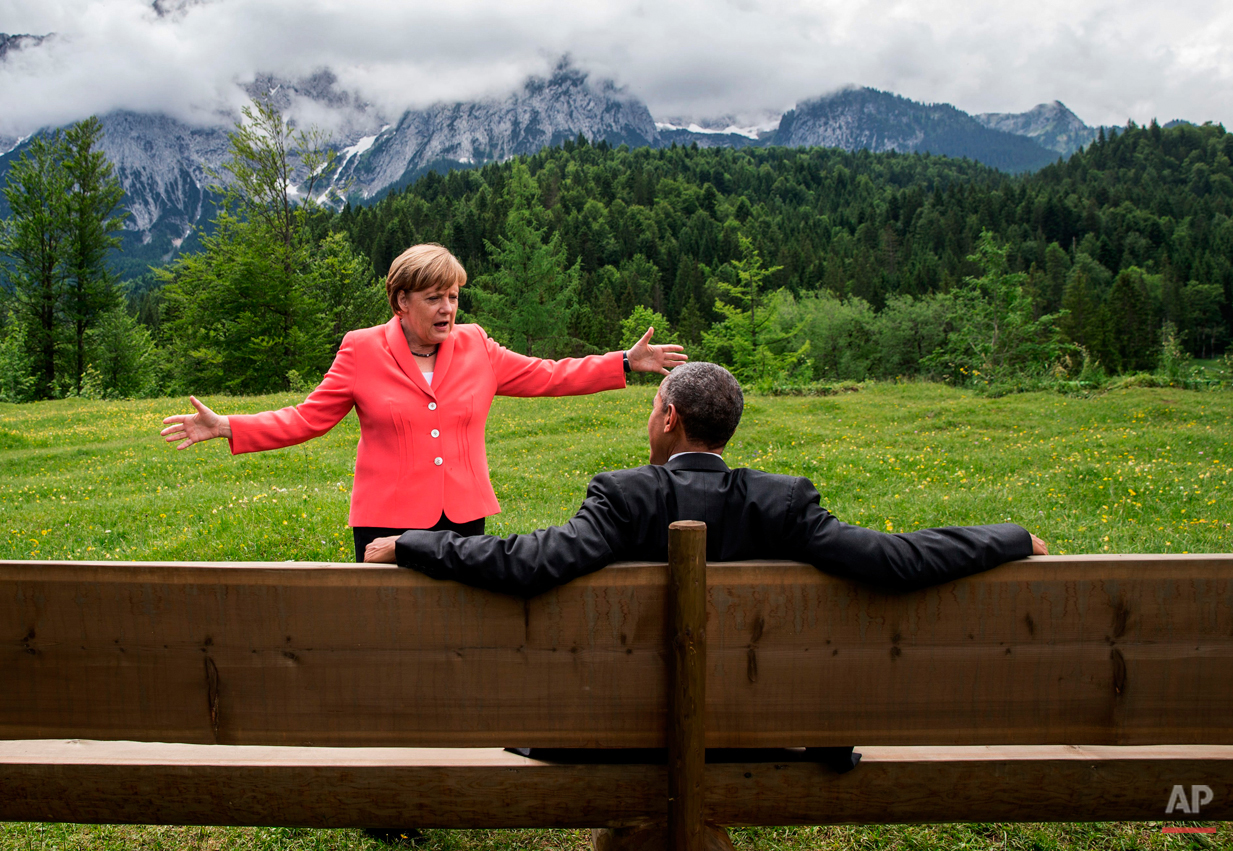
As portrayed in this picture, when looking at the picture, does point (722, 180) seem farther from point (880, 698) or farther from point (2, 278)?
point (880, 698)

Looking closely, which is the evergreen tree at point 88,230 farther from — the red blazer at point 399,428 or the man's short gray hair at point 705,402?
the man's short gray hair at point 705,402

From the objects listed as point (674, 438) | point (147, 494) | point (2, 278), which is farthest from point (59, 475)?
point (2, 278)

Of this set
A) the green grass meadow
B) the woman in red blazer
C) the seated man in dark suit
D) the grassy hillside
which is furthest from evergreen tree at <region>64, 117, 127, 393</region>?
the seated man in dark suit

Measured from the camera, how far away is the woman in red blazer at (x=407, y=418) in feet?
11.3

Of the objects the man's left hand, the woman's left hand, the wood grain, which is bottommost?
the wood grain

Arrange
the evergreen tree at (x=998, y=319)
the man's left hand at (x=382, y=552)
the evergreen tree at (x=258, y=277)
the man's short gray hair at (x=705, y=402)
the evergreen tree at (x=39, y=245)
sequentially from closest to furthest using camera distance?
the man's left hand at (x=382, y=552) → the man's short gray hair at (x=705, y=402) → the evergreen tree at (x=258, y=277) → the evergreen tree at (x=998, y=319) → the evergreen tree at (x=39, y=245)

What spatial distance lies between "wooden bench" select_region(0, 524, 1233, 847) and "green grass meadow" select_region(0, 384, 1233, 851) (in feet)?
4.52

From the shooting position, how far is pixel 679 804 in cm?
224

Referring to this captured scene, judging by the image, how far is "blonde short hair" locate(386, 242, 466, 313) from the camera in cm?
340

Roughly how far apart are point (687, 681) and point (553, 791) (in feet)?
1.97

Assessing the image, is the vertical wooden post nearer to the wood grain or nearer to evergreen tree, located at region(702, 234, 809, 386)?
the wood grain

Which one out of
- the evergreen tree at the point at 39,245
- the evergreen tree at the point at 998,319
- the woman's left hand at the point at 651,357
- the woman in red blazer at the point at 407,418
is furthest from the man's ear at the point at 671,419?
the evergreen tree at the point at 39,245

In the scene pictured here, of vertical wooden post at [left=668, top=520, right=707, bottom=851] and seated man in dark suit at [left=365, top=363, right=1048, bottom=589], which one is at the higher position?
seated man in dark suit at [left=365, top=363, right=1048, bottom=589]

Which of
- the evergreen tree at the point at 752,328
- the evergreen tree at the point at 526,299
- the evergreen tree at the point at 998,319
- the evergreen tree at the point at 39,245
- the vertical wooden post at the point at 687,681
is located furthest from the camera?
the evergreen tree at the point at 526,299
